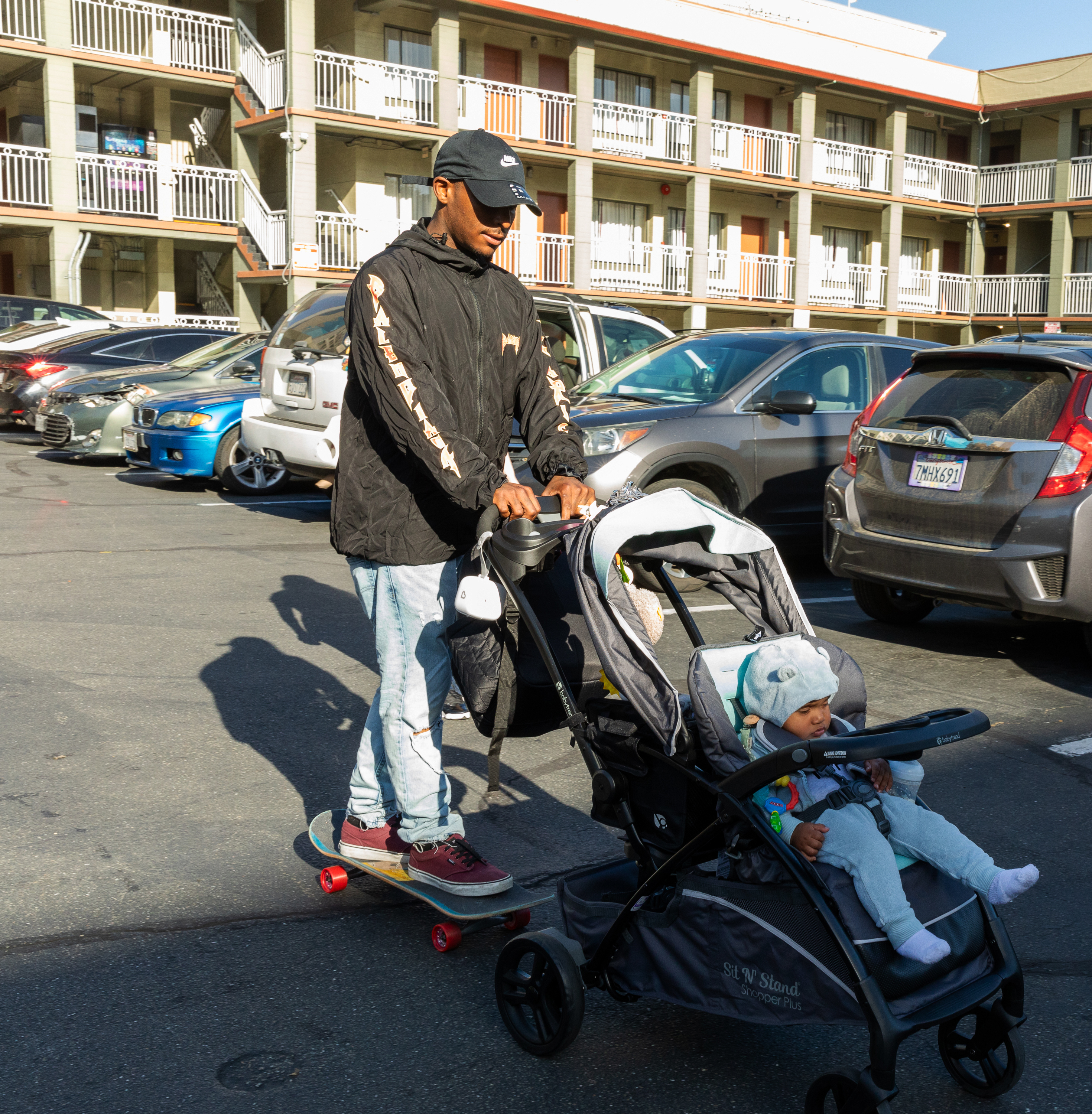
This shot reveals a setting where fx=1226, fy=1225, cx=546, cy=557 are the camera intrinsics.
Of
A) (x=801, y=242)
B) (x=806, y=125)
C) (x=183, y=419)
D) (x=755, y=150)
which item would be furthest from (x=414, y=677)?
(x=806, y=125)

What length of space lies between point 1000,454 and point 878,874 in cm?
412

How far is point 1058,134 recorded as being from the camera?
111 ft

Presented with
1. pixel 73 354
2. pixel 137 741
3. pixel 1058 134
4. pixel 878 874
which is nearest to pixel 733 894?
pixel 878 874

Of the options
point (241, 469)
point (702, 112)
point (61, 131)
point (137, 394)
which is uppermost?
point (702, 112)

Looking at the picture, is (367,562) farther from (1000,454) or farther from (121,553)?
(121,553)

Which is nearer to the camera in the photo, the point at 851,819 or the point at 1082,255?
the point at 851,819

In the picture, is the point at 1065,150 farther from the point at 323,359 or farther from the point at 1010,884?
the point at 1010,884

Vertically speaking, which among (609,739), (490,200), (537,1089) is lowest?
(537,1089)

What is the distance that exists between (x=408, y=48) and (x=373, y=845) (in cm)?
2570

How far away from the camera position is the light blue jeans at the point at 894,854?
2424 mm

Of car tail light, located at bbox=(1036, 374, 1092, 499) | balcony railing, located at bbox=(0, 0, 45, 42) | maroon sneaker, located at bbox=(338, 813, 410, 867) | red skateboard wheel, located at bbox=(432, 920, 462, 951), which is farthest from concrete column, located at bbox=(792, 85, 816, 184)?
red skateboard wheel, located at bbox=(432, 920, 462, 951)

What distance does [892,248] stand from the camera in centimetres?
3291

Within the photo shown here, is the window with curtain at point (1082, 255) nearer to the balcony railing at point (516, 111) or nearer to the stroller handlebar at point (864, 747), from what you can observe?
the balcony railing at point (516, 111)

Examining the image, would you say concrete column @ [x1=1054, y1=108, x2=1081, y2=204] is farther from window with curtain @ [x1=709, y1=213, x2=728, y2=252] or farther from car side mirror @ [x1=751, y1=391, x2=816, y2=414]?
car side mirror @ [x1=751, y1=391, x2=816, y2=414]
